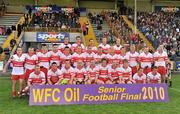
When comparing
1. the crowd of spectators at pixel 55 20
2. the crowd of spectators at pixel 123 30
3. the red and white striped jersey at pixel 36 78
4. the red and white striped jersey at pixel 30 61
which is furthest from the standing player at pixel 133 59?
the crowd of spectators at pixel 55 20

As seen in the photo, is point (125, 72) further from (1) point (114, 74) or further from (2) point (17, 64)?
(2) point (17, 64)

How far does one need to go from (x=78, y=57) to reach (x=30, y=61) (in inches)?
70.6

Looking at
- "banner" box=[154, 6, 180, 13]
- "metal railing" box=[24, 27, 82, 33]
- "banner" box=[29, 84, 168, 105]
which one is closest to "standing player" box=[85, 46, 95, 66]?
"banner" box=[29, 84, 168, 105]

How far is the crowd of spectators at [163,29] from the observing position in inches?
1219

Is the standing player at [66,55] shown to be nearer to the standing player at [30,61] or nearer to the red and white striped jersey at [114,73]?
the standing player at [30,61]

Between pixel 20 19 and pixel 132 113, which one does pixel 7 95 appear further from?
pixel 20 19

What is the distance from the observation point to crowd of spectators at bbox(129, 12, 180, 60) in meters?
31.0

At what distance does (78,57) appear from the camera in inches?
566

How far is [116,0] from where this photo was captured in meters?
44.9

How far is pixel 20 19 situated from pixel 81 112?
2902cm

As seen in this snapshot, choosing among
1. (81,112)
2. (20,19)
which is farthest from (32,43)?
(81,112)

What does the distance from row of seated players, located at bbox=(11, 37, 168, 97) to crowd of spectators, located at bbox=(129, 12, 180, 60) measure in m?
13.3

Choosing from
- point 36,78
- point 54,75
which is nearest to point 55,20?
point 54,75

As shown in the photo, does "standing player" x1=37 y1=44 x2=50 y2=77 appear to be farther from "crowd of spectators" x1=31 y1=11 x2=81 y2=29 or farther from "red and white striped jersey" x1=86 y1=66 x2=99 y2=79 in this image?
"crowd of spectators" x1=31 y1=11 x2=81 y2=29
